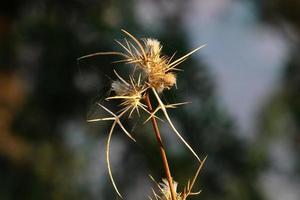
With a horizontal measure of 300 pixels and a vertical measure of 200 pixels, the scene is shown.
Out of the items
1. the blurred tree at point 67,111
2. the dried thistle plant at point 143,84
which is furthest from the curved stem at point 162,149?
the blurred tree at point 67,111

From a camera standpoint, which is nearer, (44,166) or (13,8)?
(44,166)

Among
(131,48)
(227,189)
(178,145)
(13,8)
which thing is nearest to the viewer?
(131,48)

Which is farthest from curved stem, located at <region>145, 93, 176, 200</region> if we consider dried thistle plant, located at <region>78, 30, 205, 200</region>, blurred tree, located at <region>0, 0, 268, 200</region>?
blurred tree, located at <region>0, 0, 268, 200</region>

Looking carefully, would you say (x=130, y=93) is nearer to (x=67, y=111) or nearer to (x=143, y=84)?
(x=143, y=84)

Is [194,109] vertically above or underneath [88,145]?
above

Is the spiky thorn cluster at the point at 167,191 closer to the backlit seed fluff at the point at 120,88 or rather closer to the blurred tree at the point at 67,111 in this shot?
the backlit seed fluff at the point at 120,88

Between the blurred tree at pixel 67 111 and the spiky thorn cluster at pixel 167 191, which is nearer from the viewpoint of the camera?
the spiky thorn cluster at pixel 167 191

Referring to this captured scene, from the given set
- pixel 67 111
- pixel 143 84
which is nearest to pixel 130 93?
pixel 143 84

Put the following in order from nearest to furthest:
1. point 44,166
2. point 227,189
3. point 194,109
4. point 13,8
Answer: point 194,109
point 227,189
point 44,166
point 13,8

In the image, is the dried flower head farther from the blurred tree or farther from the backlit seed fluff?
the blurred tree

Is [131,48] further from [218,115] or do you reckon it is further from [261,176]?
[261,176]

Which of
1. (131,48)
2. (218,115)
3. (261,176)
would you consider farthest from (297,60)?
(131,48)
